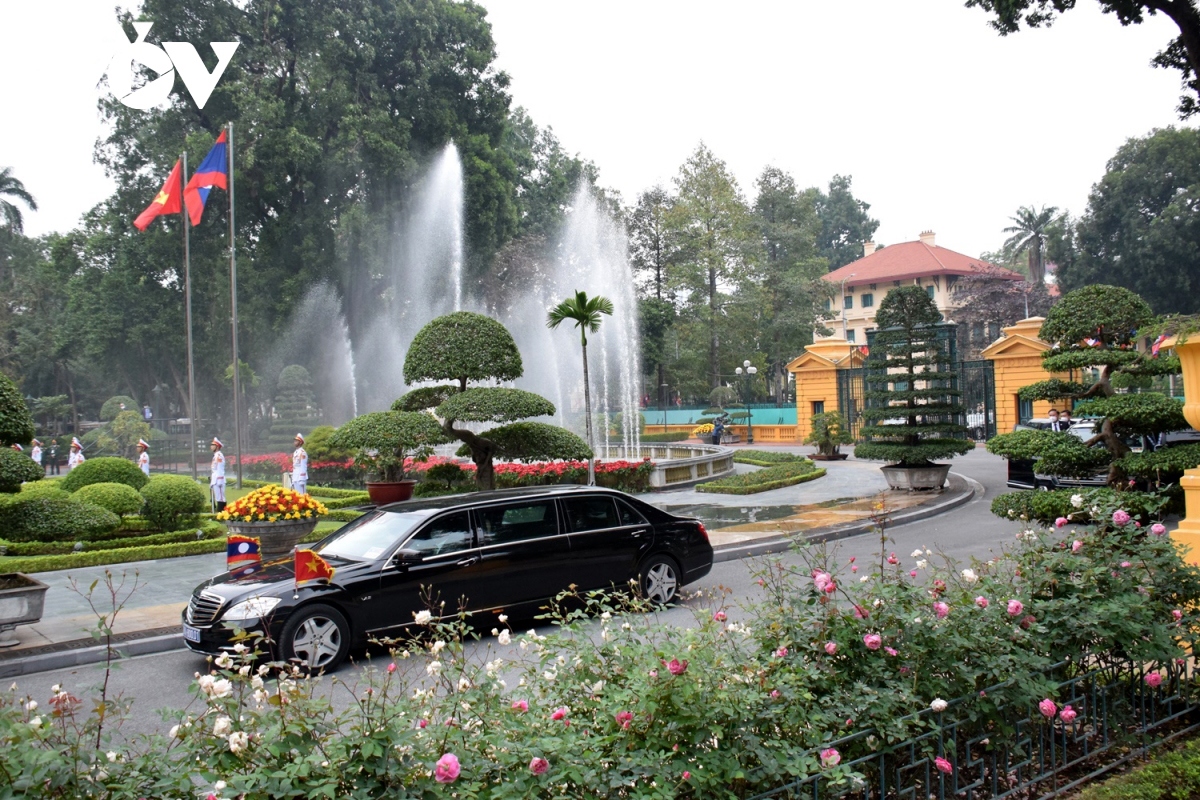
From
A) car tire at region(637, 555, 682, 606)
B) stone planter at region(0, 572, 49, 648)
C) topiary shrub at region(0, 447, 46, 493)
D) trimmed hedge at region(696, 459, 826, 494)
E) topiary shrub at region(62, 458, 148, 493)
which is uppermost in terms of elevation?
topiary shrub at region(0, 447, 46, 493)

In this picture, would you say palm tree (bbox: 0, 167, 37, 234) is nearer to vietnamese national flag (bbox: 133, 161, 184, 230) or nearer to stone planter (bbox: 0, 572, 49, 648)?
vietnamese national flag (bbox: 133, 161, 184, 230)

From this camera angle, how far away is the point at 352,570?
778 centimetres

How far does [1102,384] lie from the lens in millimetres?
9586

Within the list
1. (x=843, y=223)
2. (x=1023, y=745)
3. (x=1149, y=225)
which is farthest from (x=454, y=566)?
(x=843, y=223)

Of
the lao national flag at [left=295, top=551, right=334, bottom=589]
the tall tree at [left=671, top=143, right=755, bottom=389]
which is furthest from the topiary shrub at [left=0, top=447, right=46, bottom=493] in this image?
the tall tree at [left=671, top=143, right=755, bottom=389]

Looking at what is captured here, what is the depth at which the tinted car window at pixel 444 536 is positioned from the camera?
809cm

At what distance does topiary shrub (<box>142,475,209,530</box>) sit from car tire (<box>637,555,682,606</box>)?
402 inches

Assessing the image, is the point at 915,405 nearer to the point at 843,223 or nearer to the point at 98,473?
the point at 98,473

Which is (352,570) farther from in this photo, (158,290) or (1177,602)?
(158,290)

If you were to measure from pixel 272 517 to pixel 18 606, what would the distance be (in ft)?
12.7

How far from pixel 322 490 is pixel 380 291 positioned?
72.8 ft

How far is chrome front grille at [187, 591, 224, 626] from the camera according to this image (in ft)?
24.4

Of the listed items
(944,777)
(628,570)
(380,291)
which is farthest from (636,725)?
(380,291)

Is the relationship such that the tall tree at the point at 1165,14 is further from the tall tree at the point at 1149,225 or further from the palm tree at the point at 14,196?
the palm tree at the point at 14,196
